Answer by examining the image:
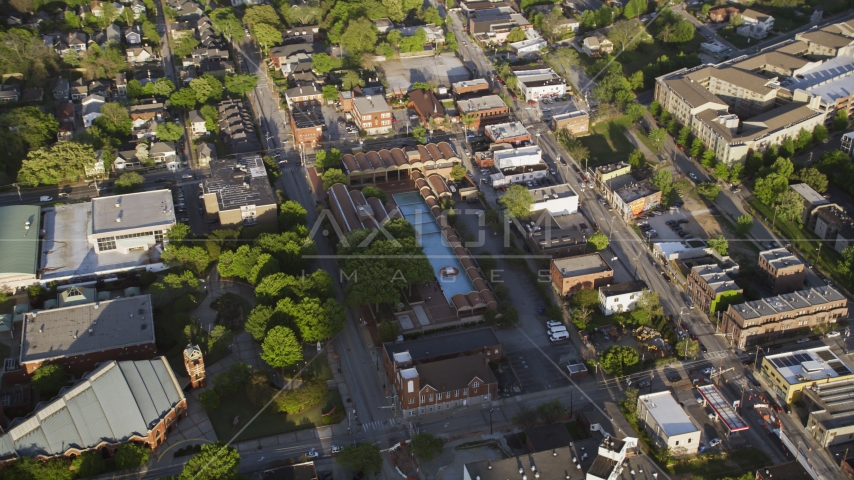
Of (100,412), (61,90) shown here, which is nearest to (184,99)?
(61,90)

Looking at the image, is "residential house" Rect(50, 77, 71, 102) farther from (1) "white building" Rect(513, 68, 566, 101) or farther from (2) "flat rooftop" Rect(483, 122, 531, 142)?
(1) "white building" Rect(513, 68, 566, 101)

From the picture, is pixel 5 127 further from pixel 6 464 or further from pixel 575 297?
pixel 575 297

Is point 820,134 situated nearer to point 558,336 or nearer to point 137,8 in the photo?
point 558,336

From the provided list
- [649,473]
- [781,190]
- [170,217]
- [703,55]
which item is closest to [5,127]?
[170,217]

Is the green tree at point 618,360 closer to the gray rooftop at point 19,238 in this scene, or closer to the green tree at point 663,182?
the green tree at point 663,182

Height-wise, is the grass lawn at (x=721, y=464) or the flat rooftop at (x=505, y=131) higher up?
the flat rooftop at (x=505, y=131)

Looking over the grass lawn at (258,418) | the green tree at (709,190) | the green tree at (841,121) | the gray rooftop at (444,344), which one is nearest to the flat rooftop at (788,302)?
the green tree at (709,190)
